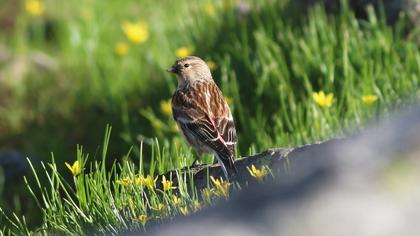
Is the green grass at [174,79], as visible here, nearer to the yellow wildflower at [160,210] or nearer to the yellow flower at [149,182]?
the yellow flower at [149,182]

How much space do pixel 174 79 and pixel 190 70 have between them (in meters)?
1.31

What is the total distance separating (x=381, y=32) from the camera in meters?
6.76

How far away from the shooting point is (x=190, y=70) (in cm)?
623

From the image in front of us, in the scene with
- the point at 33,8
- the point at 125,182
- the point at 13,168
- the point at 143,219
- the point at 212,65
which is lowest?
the point at 13,168

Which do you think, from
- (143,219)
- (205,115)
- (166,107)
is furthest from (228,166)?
(166,107)

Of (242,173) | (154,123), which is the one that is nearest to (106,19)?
(154,123)

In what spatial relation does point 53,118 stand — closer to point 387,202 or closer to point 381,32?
point 381,32

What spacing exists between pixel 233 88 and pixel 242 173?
8.69 feet

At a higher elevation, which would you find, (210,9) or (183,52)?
(210,9)

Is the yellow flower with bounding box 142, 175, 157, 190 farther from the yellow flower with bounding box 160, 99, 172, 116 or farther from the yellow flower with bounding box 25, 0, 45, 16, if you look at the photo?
the yellow flower with bounding box 25, 0, 45, 16

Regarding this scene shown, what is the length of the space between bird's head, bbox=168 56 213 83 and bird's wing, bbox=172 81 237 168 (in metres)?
0.13

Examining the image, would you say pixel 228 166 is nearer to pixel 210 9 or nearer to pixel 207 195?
pixel 207 195

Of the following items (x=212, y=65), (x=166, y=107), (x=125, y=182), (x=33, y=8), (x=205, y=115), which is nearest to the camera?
(x=125, y=182)

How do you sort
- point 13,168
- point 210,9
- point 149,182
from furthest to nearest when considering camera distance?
point 210,9 → point 13,168 → point 149,182
